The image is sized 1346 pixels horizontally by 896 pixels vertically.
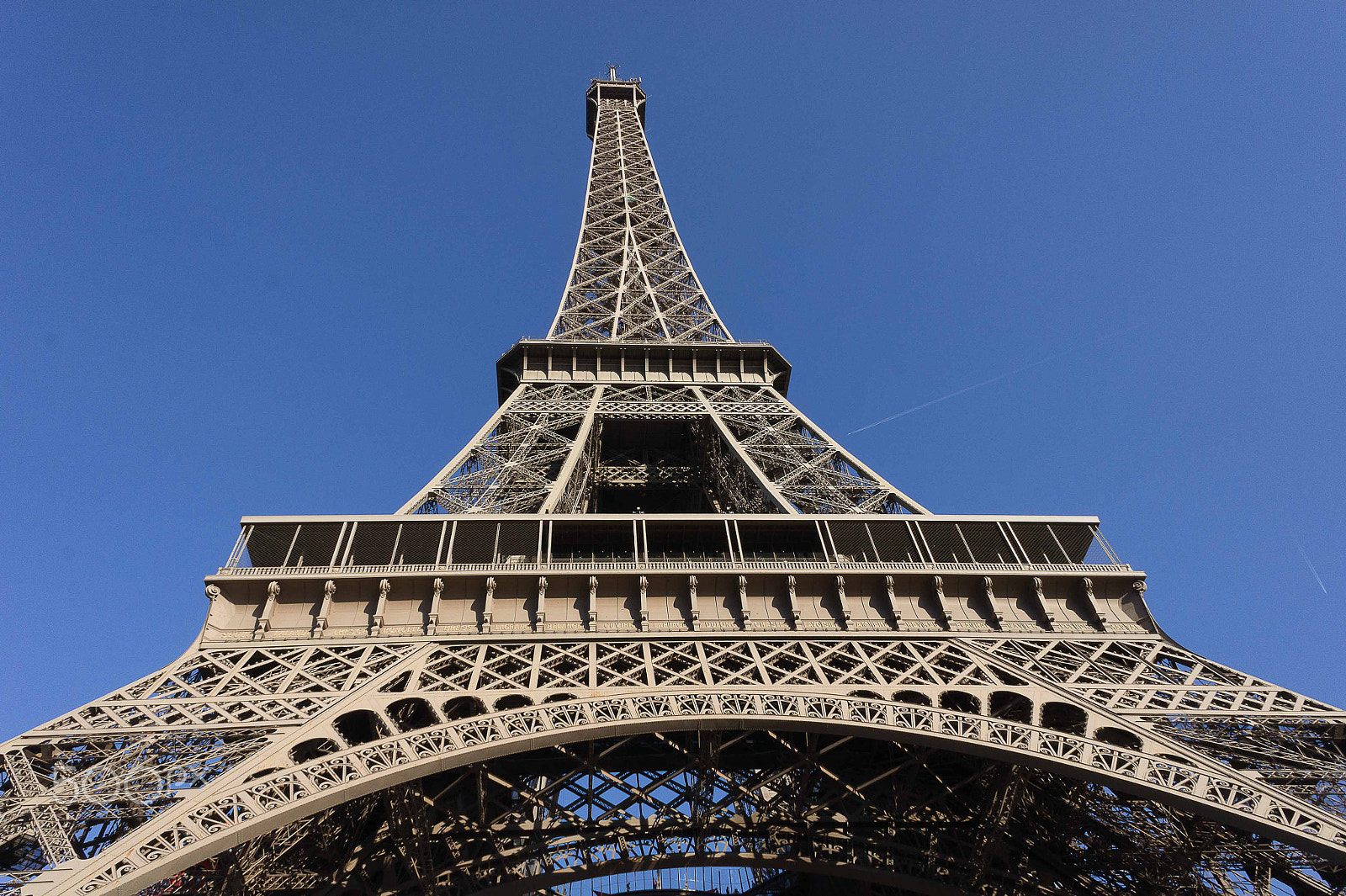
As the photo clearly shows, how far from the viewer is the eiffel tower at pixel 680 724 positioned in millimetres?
13570

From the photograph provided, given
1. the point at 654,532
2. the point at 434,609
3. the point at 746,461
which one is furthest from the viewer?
the point at 746,461

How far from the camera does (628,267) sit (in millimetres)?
45594

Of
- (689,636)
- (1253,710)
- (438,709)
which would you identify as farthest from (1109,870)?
(438,709)

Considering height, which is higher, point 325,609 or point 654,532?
point 654,532

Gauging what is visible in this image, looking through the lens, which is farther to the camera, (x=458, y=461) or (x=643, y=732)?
(x=458, y=461)

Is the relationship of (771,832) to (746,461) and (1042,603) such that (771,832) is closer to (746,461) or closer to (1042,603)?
(1042,603)

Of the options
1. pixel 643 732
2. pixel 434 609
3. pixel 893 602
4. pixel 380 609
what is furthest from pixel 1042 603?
pixel 380 609

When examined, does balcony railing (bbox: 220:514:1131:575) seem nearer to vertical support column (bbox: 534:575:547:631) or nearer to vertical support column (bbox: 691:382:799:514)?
vertical support column (bbox: 534:575:547:631)

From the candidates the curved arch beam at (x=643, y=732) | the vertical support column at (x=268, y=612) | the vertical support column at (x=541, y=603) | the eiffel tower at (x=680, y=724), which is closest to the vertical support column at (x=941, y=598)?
the eiffel tower at (x=680, y=724)

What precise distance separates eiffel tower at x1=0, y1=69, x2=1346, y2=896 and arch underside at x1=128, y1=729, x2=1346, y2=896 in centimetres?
8

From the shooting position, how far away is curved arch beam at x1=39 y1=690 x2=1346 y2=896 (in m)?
11.9

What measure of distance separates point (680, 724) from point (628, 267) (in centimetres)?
3342

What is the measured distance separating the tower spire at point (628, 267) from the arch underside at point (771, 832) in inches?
839

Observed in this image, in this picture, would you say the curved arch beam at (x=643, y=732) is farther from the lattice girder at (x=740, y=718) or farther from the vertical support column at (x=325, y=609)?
the vertical support column at (x=325, y=609)
